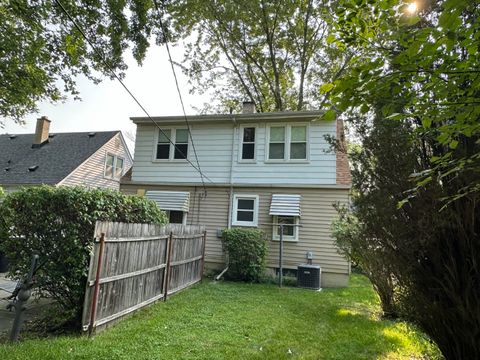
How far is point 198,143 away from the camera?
40.8 feet

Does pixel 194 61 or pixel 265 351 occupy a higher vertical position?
pixel 194 61

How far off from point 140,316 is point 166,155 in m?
8.01

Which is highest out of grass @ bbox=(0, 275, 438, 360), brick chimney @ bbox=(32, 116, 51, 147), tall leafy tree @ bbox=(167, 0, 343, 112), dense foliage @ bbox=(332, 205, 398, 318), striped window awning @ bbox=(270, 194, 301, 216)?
tall leafy tree @ bbox=(167, 0, 343, 112)

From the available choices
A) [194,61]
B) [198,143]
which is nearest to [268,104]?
[194,61]

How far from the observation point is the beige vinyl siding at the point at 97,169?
19220mm

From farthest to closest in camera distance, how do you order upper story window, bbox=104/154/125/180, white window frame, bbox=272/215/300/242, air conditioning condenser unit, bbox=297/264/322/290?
upper story window, bbox=104/154/125/180 < white window frame, bbox=272/215/300/242 < air conditioning condenser unit, bbox=297/264/322/290

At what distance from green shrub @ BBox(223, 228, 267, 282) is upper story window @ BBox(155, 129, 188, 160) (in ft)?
13.8

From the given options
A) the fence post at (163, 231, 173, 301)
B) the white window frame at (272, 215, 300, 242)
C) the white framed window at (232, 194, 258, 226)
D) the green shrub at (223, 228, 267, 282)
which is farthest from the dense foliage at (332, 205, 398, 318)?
the fence post at (163, 231, 173, 301)

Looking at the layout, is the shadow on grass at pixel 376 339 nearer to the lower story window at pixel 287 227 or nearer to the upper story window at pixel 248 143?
A: the lower story window at pixel 287 227

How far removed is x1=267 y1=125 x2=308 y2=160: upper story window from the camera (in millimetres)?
11438

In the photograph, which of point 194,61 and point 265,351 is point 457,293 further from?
point 194,61

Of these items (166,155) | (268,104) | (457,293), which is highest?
(268,104)

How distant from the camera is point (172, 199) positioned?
12.0m

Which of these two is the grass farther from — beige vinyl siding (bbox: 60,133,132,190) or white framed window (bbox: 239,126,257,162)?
beige vinyl siding (bbox: 60,133,132,190)
